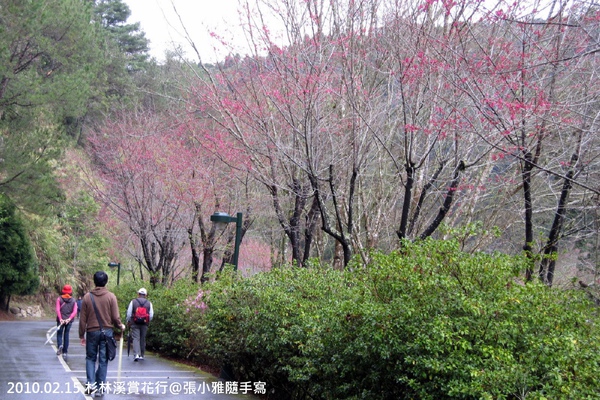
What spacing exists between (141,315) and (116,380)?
156 inches

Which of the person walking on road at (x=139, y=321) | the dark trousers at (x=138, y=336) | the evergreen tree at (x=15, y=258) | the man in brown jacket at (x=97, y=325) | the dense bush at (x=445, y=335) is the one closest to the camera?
the dense bush at (x=445, y=335)

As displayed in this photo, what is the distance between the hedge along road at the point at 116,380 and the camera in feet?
31.8

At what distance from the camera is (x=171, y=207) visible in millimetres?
22531

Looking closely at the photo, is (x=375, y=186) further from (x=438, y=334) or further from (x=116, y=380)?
(x=438, y=334)

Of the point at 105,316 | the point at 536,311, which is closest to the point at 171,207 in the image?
the point at 105,316

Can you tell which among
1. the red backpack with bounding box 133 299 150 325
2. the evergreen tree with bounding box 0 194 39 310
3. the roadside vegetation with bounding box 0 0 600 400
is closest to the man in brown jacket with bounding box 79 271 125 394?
the roadside vegetation with bounding box 0 0 600 400

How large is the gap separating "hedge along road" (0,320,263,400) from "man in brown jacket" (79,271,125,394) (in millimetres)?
391

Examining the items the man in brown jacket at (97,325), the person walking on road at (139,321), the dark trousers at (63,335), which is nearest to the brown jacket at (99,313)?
the man in brown jacket at (97,325)

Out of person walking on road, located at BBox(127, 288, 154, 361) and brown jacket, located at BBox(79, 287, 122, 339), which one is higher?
brown jacket, located at BBox(79, 287, 122, 339)

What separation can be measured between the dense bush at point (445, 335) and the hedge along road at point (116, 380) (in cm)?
239

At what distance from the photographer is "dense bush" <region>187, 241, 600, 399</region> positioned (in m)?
4.91

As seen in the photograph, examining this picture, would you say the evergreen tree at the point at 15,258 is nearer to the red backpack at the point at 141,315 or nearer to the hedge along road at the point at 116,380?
the hedge along road at the point at 116,380

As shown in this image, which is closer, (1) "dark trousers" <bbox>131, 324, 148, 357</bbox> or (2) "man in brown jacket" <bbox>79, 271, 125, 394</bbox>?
(2) "man in brown jacket" <bbox>79, 271, 125, 394</bbox>

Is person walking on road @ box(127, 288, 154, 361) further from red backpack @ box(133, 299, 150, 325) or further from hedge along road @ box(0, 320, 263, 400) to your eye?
hedge along road @ box(0, 320, 263, 400)
